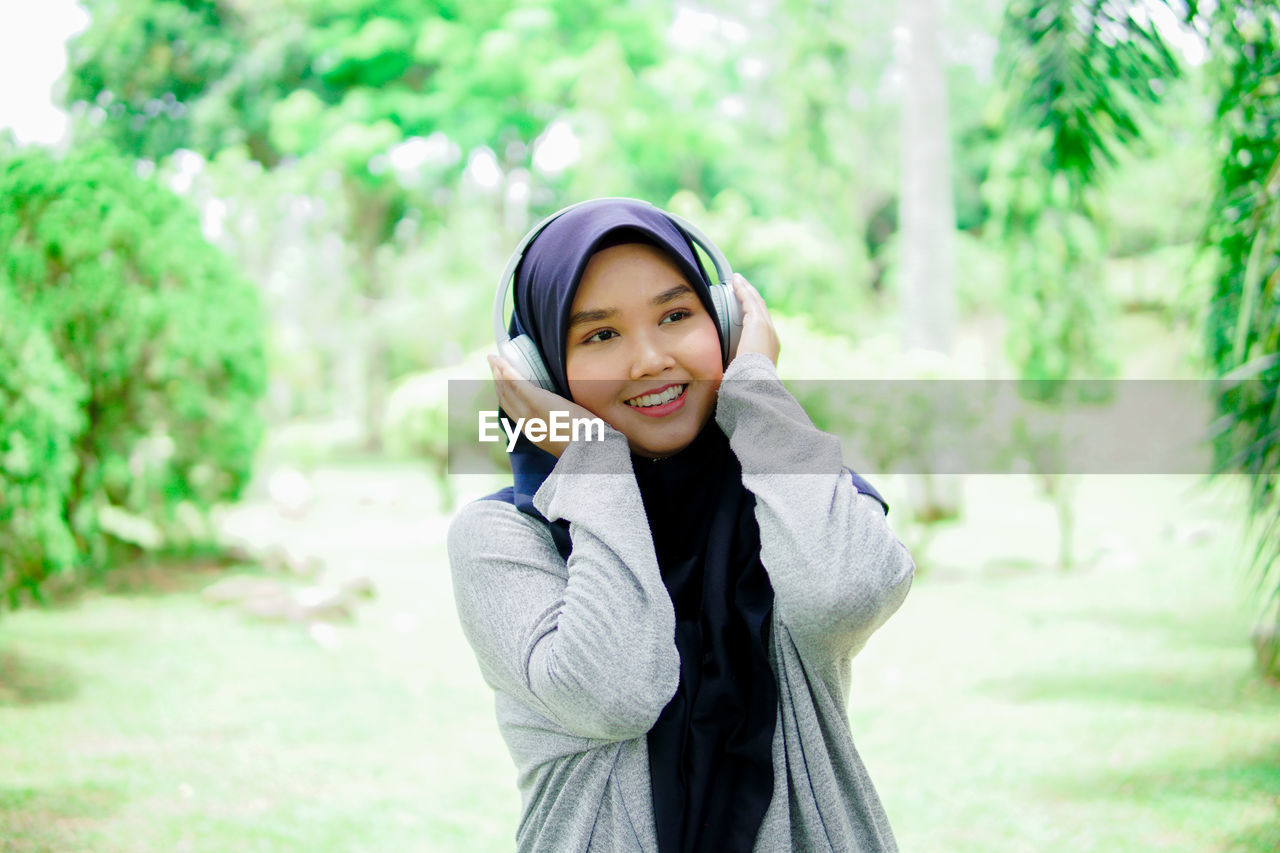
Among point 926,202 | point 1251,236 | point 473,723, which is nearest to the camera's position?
point 1251,236

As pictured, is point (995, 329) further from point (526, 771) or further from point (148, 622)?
point (526, 771)

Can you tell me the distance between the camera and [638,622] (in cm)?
98

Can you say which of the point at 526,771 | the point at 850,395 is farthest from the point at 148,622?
the point at 526,771

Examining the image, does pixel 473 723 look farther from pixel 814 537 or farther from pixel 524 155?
pixel 524 155

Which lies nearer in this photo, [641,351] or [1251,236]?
[641,351]

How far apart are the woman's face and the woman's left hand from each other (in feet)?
0.18

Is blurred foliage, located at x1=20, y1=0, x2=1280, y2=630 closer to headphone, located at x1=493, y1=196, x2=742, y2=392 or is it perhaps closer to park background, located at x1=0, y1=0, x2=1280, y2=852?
park background, located at x1=0, y1=0, x2=1280, y2=852

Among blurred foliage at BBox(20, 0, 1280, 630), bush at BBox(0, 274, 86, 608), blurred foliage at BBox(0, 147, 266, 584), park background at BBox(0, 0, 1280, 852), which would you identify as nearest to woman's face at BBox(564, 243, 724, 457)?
park background at BBox(0, 0, 1280, 852)

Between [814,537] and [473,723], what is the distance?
10.4ft

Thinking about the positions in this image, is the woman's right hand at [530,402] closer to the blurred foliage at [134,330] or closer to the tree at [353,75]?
the blurred foliage at [134,330]

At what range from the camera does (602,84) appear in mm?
11000

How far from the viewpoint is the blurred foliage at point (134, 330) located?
4.80 meters

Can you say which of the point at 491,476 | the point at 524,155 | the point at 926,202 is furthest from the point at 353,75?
the point at 926,202

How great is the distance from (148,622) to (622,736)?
467cm
